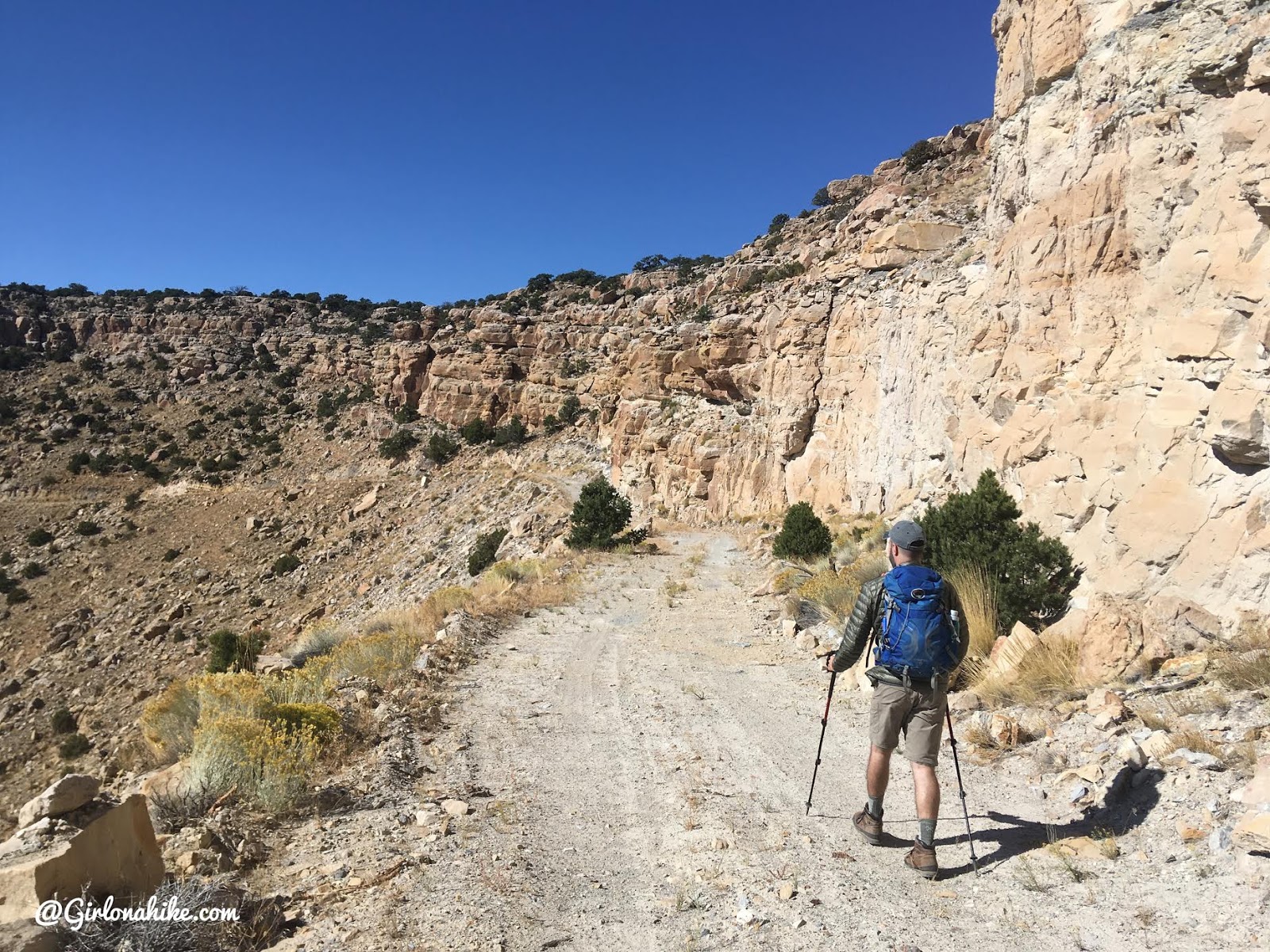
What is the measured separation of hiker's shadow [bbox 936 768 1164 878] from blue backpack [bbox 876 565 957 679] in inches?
42.0

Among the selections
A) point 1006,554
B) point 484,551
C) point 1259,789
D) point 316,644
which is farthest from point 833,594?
point 484,551

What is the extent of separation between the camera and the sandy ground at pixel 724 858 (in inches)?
126

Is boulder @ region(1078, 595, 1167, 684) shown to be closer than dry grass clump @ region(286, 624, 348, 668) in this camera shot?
Yes

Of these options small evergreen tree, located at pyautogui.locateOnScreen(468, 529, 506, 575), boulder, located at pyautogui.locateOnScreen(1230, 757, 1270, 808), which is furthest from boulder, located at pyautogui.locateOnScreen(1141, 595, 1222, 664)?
small evergreen tree, located at pyautogui.locateOnScreen(468, 529, 506, 575)

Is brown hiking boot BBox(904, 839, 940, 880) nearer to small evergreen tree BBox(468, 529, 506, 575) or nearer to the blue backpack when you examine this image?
the blue backpack

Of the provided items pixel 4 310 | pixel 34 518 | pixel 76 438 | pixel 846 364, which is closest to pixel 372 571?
pixel 34 518

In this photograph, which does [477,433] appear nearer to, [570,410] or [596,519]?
[570,410]

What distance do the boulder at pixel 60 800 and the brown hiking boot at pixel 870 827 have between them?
423 cm

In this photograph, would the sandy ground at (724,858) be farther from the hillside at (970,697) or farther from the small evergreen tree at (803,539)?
the small evergreen tree at (803,539)

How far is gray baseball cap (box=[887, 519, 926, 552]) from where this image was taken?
4.17 m

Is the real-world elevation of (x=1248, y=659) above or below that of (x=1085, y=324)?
below

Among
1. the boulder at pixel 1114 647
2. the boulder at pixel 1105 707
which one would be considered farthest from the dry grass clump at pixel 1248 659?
the boulder at pixel 1105 707

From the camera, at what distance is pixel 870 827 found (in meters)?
4.16

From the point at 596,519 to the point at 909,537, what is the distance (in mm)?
19621
